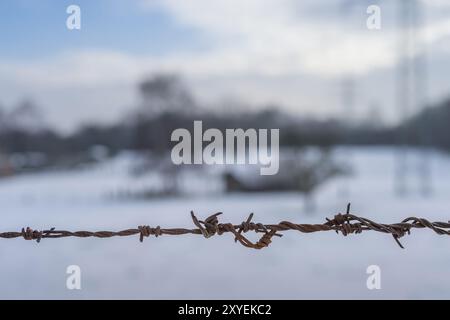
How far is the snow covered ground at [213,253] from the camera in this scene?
541 centimetres

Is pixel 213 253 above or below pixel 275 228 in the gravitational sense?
below

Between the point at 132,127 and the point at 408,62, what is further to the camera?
the point at 132,127

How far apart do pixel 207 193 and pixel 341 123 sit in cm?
638

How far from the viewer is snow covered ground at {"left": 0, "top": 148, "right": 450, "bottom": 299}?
5.41 m

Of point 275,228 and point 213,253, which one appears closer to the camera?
point 275,228

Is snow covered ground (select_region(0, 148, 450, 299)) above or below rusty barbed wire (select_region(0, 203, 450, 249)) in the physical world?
below

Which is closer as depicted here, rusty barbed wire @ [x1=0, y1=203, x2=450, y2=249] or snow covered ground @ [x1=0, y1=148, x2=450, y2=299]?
rusty barbed wire @ [x1=0, y1=203, x2=450, y2=249]

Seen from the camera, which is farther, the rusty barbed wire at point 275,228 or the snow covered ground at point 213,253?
the snow covered ground at point 213,253

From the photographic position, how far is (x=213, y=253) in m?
8.13

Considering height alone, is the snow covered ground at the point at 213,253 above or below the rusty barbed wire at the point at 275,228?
below

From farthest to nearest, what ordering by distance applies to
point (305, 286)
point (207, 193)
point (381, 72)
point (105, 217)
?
1. point (381, 72)
2. point (207, 193)
3. point (105, 217)
4. point (305, 286)

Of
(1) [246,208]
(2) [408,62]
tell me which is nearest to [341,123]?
(2) [408,62]
